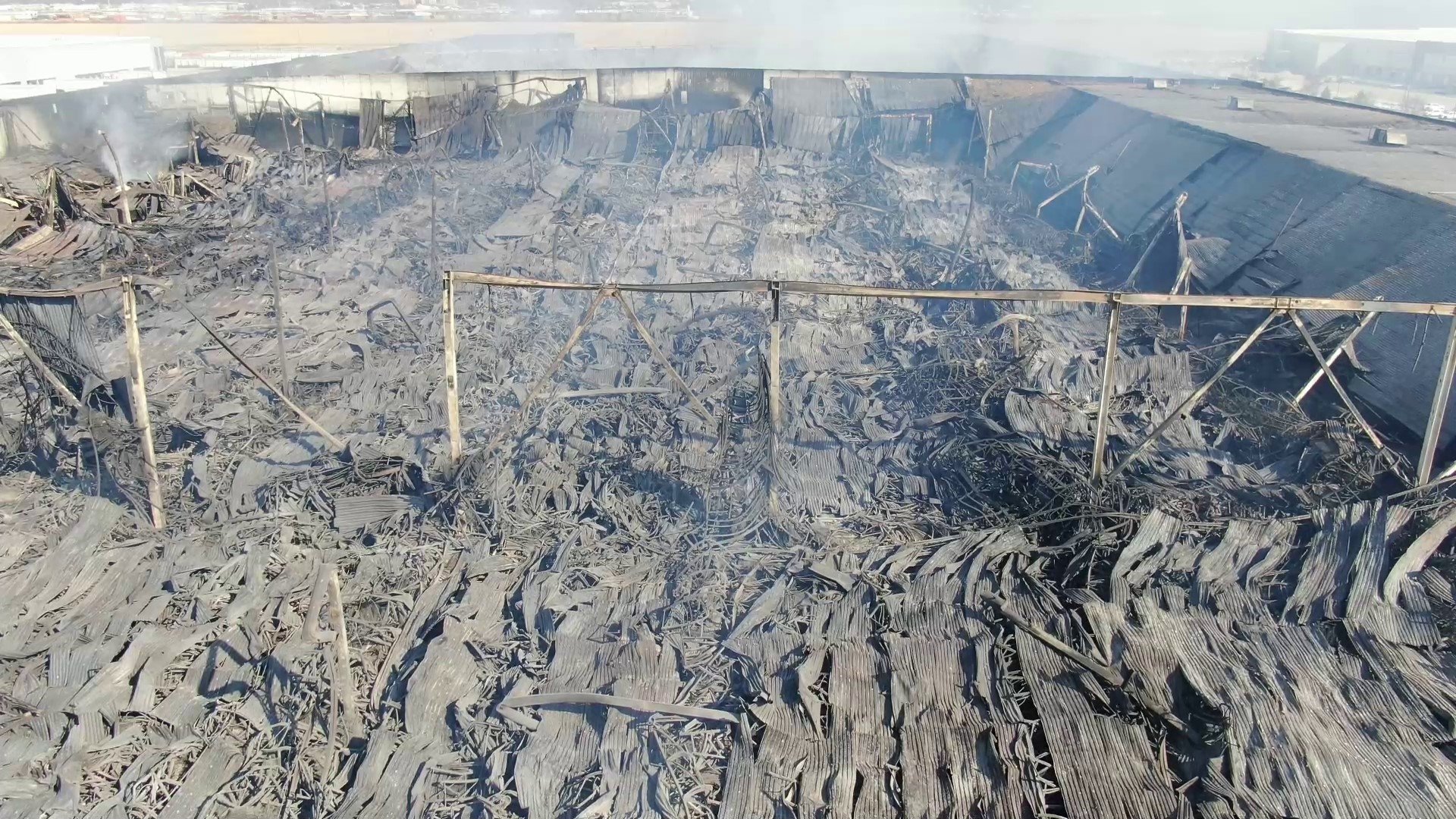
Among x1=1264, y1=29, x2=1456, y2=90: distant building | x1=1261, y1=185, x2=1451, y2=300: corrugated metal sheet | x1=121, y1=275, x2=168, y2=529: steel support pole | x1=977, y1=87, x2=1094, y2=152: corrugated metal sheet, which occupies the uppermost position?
x1=1264, y1=29, x2=1456, y2=90: distant building

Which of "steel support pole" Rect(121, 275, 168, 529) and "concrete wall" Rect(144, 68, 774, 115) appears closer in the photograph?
"steel support pole" Rect(121, 275, 168, 529)

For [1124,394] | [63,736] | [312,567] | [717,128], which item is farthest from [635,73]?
[63,736]

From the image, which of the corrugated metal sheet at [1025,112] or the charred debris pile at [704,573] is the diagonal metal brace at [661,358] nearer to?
the charred debris pile at [704,573]

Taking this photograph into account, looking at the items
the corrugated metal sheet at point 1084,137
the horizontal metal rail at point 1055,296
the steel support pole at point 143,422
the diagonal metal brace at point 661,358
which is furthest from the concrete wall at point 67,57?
the corrugated metal sheet at point 1084,137

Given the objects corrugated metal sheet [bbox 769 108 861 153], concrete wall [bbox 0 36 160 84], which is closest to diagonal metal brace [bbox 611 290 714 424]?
corrugated metal sheet [bbox 769 108 861 153]

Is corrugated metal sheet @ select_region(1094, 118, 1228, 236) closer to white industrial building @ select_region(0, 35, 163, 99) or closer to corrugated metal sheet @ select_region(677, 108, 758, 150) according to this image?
corrugated metal sheet @ select_region(677, 108, 758, 150)

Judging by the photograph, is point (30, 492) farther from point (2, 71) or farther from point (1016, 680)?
point (2, 71)
